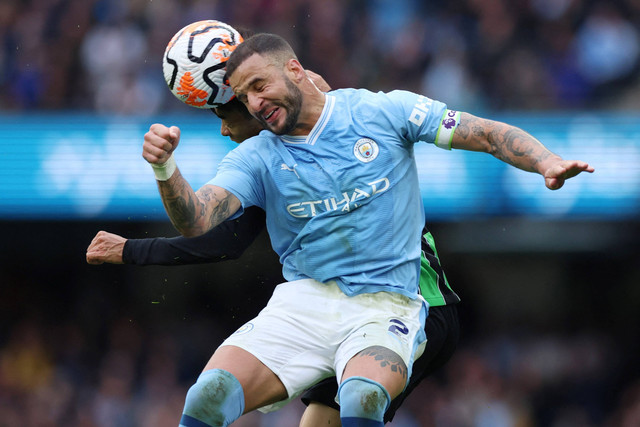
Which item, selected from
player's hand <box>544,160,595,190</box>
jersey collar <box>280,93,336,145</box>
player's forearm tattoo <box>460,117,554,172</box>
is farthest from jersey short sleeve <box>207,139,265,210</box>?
player's hand <box>544,160,595,190</box>

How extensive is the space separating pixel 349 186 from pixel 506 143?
2.34ft

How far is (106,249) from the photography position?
16.0ft

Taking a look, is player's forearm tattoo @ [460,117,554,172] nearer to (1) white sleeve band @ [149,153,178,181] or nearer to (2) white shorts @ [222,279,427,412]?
(2) white shorts @ [222,279,427,412]

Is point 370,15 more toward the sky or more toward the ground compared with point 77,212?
more toward the sky

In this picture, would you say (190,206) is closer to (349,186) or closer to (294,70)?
(349,186)

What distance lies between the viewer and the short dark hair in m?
4.43

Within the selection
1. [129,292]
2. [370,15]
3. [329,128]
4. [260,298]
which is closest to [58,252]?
[129,292]

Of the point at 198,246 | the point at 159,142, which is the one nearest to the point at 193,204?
the point at 159,142

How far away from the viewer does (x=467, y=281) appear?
10.9m

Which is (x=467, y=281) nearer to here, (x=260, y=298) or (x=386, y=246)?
(x=260, y=298)

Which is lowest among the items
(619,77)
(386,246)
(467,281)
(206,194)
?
(467,281)

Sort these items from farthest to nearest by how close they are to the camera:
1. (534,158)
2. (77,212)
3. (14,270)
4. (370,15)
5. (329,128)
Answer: (14,270) → (370,15) → (77,212) → (329,128) → (534,158)

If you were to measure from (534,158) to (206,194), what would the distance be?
4.63 feet

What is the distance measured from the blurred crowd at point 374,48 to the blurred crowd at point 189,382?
2668 mm
